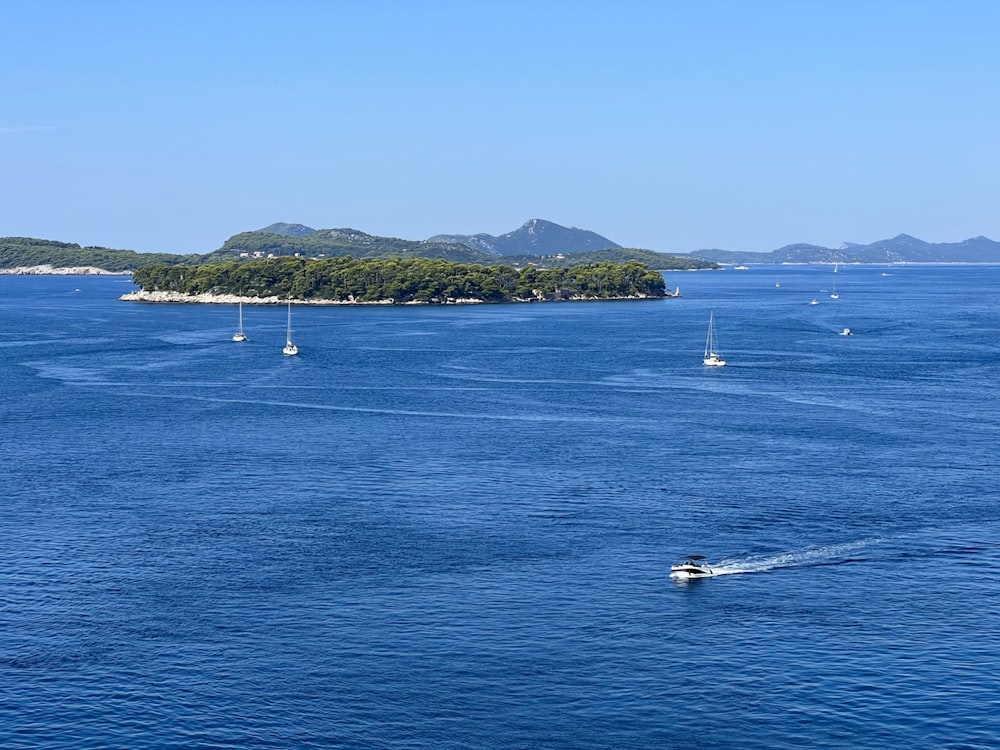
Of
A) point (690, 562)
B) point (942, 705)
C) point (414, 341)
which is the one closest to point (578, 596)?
point (690, 562)

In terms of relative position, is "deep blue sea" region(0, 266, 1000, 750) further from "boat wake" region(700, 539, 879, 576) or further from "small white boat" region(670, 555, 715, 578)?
"small white boat" region(670, 555, 715, 578)

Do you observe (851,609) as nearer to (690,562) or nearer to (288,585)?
(690,562)

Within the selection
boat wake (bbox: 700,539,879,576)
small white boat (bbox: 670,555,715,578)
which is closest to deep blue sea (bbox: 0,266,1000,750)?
boat wake (bbox: 700,539,879,576)

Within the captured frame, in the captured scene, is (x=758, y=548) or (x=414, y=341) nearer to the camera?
(x=758, y=548)

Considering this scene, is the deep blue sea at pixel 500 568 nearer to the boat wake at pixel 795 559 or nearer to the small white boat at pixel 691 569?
the boat wake at pixel 795 559

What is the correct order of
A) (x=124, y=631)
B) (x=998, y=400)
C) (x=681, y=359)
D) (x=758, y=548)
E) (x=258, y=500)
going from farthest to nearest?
1. (x=681, y=359)
2. (x=998, y=400)
3. (x=258, y=500)
4. (x=758, y=548)
5. (x=124, y=631)

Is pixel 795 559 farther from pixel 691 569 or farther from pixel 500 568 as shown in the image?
pixel 500 568

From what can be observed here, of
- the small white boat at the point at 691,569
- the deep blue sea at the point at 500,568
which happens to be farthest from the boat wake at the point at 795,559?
the small white boat at the point at 691,569
